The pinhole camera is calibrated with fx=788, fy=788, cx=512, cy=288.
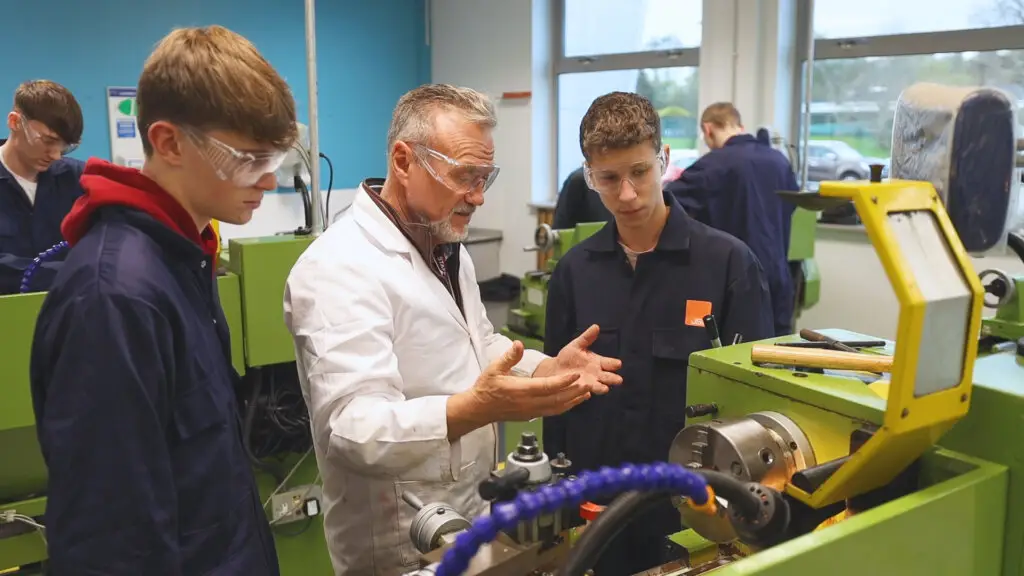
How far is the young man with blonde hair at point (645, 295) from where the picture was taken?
1.65 metres

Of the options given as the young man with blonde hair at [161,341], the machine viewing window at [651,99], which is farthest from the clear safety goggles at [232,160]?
the machine viewing window at [651,99]

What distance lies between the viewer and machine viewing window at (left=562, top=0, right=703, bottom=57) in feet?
15.6

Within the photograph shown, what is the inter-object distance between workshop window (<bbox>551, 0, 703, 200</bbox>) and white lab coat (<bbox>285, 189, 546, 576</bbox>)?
3538 mm

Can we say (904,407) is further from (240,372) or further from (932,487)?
(240,372)

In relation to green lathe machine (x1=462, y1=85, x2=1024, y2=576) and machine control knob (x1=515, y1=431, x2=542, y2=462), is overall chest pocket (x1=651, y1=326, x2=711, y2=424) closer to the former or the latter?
green lathe machine (x1=462, y1=85, x2=1024, y2=576)

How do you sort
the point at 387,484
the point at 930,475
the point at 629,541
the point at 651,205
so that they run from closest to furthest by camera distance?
the point at 930,475 < the point at 387,484 < the point at 629,541 < the point at 651,205

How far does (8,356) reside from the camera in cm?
181

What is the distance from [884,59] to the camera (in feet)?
13.2

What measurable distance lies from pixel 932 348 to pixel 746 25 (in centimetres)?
373

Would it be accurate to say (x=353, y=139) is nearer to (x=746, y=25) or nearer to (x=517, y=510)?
(x=746, y=25)

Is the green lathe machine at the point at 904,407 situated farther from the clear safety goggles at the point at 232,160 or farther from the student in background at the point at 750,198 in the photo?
the student in background at the point at 750,198

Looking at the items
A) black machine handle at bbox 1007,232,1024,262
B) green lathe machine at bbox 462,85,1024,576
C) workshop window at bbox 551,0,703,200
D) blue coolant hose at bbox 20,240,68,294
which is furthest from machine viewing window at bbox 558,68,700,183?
green lathe machine at bbox 462,85,1024,576

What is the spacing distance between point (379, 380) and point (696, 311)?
2.54 ft

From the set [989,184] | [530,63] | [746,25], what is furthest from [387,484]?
[530,63]
